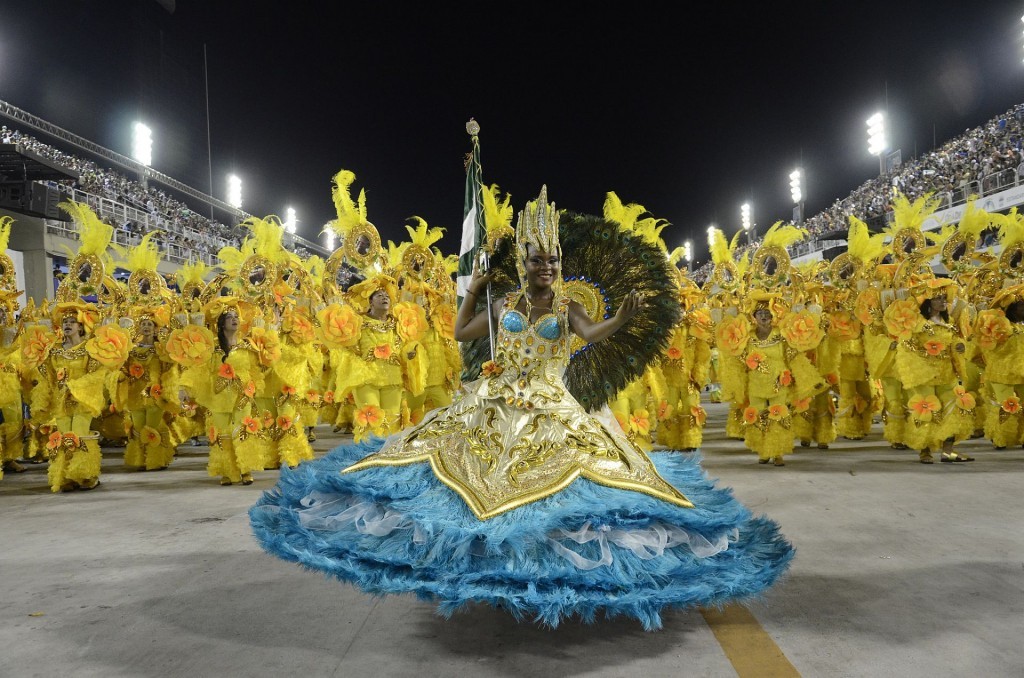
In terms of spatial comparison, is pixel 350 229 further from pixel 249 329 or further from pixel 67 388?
pixel 67 388

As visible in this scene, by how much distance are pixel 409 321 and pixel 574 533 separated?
4.75 m

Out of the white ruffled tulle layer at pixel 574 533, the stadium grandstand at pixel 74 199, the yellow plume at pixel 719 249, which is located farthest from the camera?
the stadium grandstand at pixel 74 199

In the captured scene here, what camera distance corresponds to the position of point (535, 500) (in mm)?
2686

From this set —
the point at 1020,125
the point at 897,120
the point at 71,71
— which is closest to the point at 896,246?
the point at 1020,125

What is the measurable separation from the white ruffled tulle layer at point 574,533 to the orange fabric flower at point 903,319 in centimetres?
480

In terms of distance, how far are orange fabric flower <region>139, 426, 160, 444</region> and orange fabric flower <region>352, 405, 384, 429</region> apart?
2304 mm

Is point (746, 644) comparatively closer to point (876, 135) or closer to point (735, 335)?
point (735, 335)

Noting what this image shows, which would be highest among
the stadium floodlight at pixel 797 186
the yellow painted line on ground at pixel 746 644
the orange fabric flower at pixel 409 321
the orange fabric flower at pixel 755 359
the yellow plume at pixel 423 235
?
the stadium floodlight at pixel 797 186

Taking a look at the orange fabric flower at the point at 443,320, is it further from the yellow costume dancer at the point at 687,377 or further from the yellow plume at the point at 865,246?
the yellow plume at the point at 865,246

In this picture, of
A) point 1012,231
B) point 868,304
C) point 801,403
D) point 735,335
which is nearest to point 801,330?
point 735,335

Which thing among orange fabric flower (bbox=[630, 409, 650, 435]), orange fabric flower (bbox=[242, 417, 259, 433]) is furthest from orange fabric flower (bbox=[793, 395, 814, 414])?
orange fabric flower (bbox=[242, 417, 259, 433])

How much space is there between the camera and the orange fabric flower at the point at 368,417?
6793 mm

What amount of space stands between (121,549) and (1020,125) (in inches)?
800

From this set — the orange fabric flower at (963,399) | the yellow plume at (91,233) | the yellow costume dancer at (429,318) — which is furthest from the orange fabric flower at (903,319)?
the yellow plume at (91,233)
